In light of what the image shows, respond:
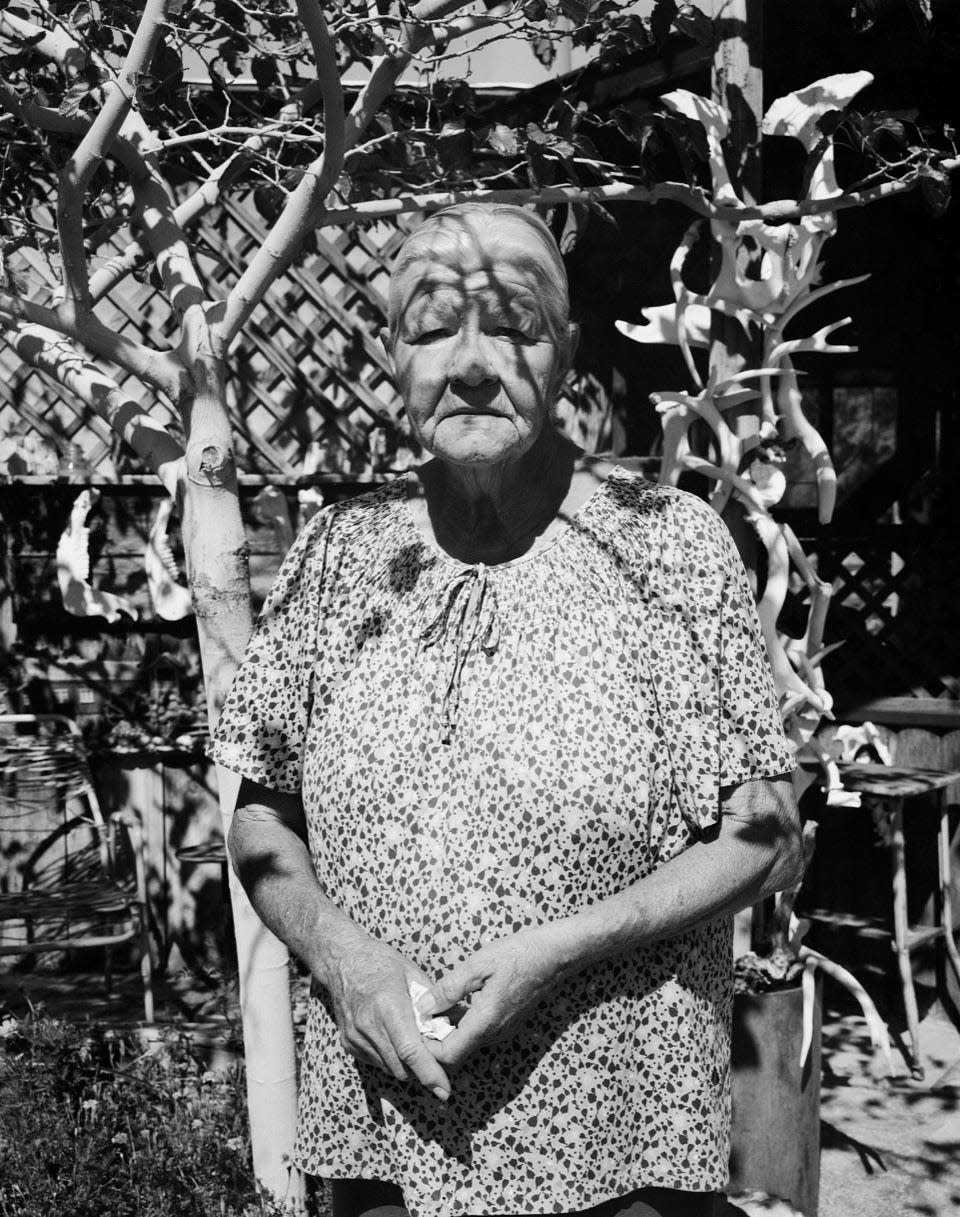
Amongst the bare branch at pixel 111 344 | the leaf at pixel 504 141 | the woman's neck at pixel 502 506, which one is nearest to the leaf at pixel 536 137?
the leaf at pixel 504 141

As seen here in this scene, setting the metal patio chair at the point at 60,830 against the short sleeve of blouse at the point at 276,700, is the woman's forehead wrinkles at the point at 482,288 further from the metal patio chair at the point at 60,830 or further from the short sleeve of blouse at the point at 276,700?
the metal patio chair at the point at 60,830

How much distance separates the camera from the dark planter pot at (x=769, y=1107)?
3064 millimetres

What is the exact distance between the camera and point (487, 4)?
2746 millimetres

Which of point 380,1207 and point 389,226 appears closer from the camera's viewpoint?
point 380,1207

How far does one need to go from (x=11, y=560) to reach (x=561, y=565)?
4375 mm

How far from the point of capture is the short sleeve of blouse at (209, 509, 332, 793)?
61.3 inches

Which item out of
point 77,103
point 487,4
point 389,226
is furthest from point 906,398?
point 77,103

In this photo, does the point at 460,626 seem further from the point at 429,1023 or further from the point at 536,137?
the point at 536,137

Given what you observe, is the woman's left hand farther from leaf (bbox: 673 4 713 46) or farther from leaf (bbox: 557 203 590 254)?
leaf (bbox: 557 203 590 254)

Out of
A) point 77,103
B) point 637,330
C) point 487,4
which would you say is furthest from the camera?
point 637,330

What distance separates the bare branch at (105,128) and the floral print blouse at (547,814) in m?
1.13

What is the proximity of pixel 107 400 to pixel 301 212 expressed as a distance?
597 mm

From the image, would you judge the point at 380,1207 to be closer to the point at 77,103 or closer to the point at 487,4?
the point at 77,103

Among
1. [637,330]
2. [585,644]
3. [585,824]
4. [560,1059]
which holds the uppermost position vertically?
[637,330]
